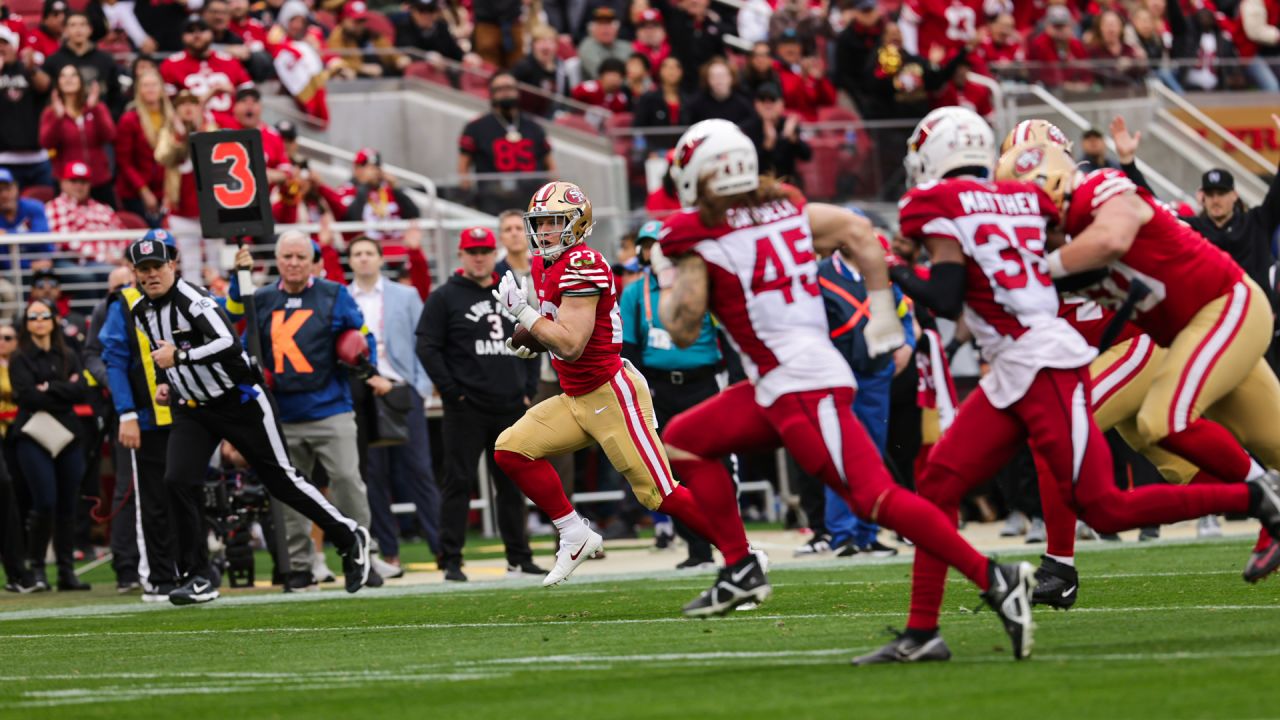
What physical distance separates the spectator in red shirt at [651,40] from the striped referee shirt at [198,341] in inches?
409

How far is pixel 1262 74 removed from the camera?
2141cm

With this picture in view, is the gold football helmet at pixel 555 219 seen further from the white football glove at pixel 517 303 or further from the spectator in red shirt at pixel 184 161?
the spectator in red shirt at pixel 184 161

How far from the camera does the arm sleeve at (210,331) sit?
11344 millimetres

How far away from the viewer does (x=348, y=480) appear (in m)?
12.8

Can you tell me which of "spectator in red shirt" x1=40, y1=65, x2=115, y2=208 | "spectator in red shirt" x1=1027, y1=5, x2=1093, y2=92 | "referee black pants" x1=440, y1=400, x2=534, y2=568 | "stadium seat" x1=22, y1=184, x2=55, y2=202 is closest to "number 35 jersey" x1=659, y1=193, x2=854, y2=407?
"referee black pants" x1=440, y1=400, x2=534, y2=568

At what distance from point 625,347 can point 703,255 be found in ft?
21.5

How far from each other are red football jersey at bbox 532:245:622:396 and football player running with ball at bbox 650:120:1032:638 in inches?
96.2

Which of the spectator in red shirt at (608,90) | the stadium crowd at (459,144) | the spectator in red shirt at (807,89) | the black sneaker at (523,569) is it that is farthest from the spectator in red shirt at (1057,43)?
the black sneaker at (523,569)

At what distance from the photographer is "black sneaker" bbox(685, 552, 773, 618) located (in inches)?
298

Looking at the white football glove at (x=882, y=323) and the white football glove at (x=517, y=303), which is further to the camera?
the white football glove at (x=517, y=303)

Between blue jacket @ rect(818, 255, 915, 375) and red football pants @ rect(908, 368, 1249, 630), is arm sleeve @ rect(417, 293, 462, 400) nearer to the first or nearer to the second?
blue jacket @ rect(818, 255, 915, 375)

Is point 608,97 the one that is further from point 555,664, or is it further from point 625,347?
point 555,664

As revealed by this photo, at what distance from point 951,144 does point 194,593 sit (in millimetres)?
6250

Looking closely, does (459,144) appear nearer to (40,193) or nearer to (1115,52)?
(40,193)
